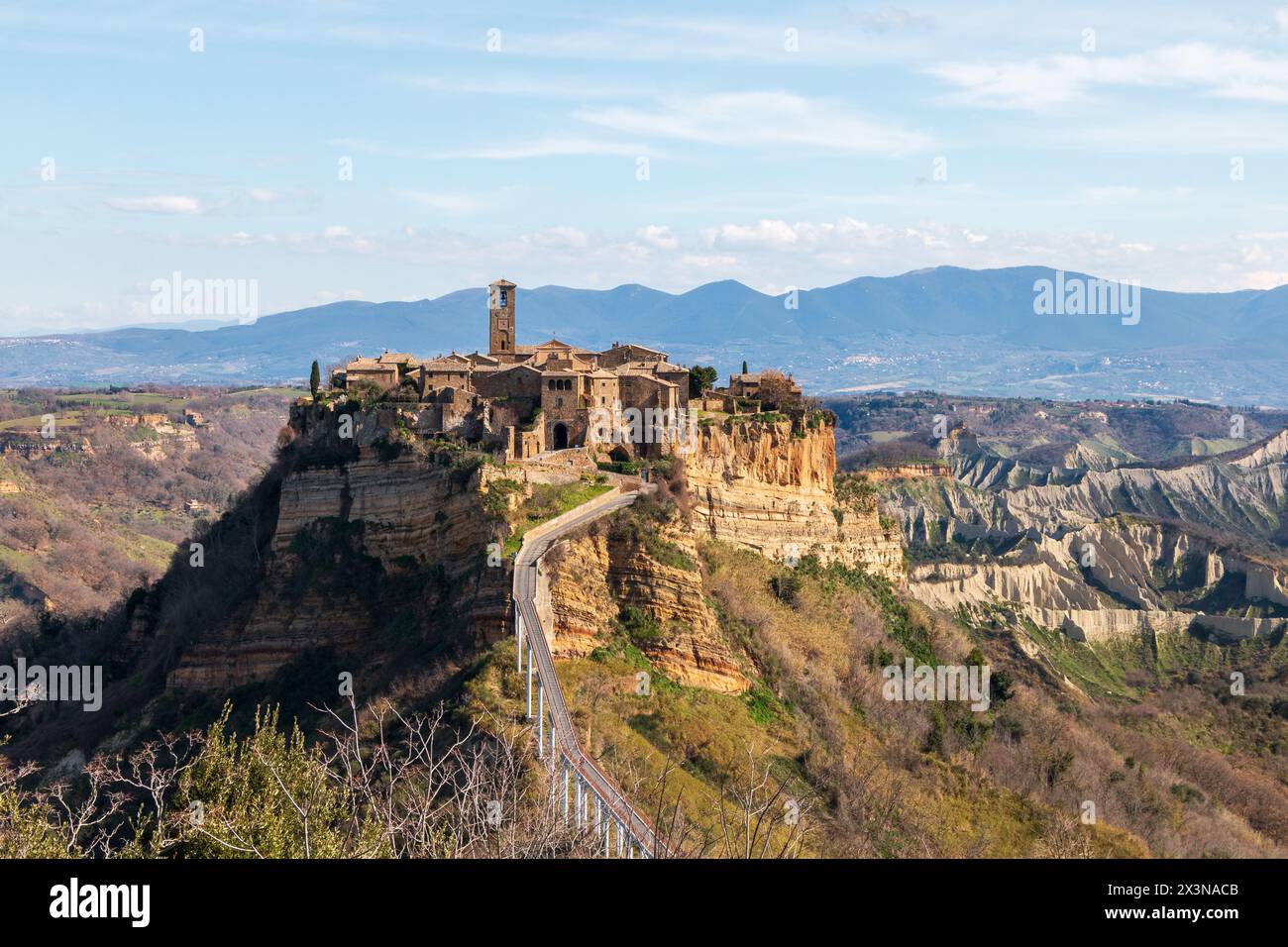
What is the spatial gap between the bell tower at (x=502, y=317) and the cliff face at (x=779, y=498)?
12.1m

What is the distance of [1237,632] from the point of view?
8319cm

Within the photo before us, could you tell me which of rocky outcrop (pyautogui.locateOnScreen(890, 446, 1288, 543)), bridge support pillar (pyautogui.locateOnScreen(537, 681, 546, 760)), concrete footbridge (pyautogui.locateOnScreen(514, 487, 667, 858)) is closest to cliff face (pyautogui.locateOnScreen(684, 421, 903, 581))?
concrete footbridge (pyautogui.locateOnScreen(514, 487, 667, 858))

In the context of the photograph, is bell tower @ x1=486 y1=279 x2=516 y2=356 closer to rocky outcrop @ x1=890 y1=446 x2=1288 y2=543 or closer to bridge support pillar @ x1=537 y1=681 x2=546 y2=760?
bridge support pillar @ x1=537 y1=681 x2=546 y2=760

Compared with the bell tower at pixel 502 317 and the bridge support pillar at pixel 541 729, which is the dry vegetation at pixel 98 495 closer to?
the bell tower at pixel 502 317

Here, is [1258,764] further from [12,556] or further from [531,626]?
[12,556]

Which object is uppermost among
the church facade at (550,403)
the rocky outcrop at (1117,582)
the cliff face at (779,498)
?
the church facade at (550,403)

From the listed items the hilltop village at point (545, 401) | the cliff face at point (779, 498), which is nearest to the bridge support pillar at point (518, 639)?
the hilltop village at point (545, 401)

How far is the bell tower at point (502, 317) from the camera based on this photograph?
60.3m

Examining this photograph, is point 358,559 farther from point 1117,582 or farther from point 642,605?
point 1117,582

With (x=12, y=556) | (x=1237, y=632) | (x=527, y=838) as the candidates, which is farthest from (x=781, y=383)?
(x=12, y=556)

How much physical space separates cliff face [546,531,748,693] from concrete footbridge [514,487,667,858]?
77 centimetres

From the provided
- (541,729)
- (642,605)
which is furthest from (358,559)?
(541,729)

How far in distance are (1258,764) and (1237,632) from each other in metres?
25.6

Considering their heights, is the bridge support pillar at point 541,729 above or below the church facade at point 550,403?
below
